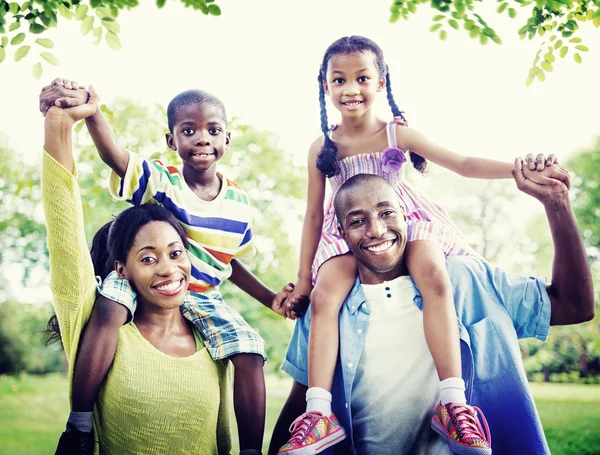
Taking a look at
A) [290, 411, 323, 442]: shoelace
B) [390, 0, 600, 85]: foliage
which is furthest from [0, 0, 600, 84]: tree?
[290, 411, 323, 442]: shoelace

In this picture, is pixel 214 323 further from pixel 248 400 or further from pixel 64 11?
pixel 64 11

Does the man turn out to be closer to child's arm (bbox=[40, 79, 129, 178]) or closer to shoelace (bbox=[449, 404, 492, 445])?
shoelace (bbox=[449, 404, 492, 445])

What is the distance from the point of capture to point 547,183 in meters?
2.89

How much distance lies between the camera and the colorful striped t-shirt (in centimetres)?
316

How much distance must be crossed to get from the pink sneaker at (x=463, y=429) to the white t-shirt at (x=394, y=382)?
186 millimetres

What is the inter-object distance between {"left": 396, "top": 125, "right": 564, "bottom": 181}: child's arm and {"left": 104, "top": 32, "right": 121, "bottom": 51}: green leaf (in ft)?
5.02

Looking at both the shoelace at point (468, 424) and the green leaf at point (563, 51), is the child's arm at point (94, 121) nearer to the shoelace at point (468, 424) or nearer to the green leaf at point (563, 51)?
the shoelace at point (468, 424)

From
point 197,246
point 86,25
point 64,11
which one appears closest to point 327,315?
point 197,246

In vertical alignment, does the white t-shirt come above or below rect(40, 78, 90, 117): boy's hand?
below

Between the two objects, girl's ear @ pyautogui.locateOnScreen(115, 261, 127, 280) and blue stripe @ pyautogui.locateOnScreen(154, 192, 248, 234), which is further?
blue stripe @ pyautogui.locateOnScreen(154, 192, 248, 234)

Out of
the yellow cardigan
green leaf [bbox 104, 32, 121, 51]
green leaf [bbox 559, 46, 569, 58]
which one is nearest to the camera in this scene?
the yellow cardigan

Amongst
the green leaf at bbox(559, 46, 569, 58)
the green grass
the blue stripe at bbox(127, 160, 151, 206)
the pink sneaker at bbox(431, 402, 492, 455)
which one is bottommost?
the green grass

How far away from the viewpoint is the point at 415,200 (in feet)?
11.6

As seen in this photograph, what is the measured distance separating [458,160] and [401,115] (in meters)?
0.56
